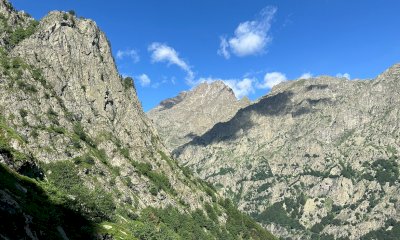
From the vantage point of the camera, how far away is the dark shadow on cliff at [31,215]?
1922 inches

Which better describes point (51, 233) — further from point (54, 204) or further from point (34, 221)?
point (54, 204)

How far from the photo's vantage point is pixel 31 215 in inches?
2327

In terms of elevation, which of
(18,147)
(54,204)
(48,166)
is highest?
(48,166)

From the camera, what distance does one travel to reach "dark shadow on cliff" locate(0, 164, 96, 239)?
48831 millimetres

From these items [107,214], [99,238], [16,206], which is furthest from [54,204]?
[107,214]

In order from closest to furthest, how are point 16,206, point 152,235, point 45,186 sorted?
point 16,206 → point 45,186 → point 152,235

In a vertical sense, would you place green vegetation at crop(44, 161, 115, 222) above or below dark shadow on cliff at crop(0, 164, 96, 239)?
above

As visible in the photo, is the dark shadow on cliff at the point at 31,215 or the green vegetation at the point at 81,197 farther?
the green vegetation at the point at 81,197

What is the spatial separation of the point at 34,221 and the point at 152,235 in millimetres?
77797

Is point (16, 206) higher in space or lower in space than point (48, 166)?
lower

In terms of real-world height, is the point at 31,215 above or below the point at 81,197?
below

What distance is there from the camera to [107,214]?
12419cm

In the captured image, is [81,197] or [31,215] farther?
[81,197]

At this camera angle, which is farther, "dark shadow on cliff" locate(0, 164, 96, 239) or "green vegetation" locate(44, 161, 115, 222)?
"green vegetation" locate(44, 161, 115, 222)
